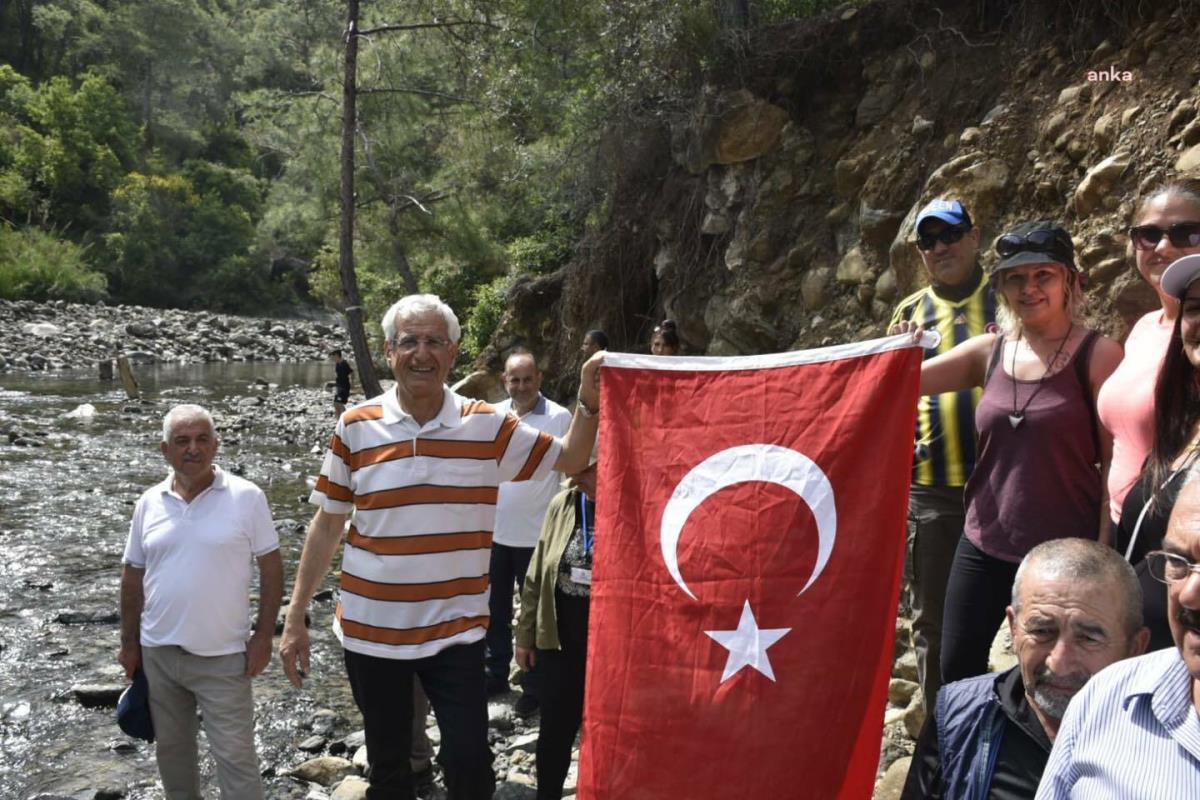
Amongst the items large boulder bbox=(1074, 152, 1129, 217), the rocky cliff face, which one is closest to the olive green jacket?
the rocky cliff face

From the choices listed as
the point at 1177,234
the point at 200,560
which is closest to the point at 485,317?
the point at 200,560

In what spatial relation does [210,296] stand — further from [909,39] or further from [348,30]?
[909,39]

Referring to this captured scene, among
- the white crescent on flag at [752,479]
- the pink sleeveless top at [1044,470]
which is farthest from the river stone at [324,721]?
the pink sleeveless top at [1044,470]

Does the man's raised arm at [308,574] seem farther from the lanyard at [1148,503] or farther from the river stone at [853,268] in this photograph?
the river stone at [853,268]

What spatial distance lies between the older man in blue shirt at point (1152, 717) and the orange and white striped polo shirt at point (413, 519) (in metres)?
2.25

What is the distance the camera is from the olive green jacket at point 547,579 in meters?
4.29

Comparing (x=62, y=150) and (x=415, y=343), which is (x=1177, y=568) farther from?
(x=62, y=150)

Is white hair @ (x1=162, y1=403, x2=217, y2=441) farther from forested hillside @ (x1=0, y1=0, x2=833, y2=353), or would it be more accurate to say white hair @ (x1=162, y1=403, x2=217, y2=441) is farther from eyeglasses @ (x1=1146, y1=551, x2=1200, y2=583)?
forested hillside @ (x1=0, y1=0, x2=833, y2=353)

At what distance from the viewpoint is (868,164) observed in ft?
30.2

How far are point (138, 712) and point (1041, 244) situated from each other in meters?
3.94

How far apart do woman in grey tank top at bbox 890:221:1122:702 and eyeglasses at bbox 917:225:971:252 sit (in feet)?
1.50

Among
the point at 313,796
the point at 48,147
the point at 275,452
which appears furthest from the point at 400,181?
the point at 48,147

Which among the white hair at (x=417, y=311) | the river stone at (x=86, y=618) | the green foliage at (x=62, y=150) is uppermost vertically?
the green foliage at (x=62, y=150)

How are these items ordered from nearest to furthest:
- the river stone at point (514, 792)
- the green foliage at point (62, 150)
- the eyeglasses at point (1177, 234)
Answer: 1. the eyeglasses at point (1177, 234)
2. the river stone at point (514, 792)
3. the green foliage at point (62, 150)
